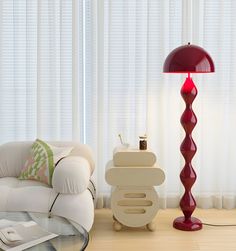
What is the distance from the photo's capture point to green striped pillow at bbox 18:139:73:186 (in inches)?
164

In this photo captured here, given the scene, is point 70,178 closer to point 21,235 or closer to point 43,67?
point 21,235

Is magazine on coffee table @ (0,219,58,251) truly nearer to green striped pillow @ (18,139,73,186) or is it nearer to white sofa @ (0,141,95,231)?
white sofa @ (0,141,95,231)

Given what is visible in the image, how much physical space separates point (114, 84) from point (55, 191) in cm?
145

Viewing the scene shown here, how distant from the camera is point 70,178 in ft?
12.8

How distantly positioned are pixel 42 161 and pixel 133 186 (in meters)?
0.75

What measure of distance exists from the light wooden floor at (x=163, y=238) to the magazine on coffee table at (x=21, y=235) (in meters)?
1.01

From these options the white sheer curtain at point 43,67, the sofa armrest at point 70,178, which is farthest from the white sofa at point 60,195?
the white sheer curtain at point 43,67

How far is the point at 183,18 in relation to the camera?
4930 mm

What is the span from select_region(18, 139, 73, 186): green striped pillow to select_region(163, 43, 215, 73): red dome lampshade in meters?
1.10

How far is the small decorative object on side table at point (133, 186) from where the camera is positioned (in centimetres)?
419

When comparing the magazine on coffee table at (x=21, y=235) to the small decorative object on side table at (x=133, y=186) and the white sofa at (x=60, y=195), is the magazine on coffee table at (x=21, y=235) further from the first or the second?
the small decorative object on side table at (x=133, y=186)

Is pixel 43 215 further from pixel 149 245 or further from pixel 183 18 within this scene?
pixel 183 18

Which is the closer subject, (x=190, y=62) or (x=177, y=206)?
(x=190, y=62)

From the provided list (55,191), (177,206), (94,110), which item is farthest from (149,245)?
(94,110)
